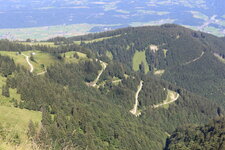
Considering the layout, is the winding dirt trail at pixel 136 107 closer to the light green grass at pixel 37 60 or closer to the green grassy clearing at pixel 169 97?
the green grassy clearing at pixel 169 97

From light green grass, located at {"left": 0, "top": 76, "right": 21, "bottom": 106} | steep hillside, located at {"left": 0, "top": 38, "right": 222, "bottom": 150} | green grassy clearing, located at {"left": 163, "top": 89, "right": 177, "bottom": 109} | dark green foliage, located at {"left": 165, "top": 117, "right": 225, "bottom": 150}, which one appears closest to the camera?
steep hillside, located at {"left": 0, "top": 38, "right": 222, "bottom": 150}

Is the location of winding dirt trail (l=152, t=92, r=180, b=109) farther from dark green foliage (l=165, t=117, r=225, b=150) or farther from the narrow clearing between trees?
dark green foliage (l=165, t=117, r=225, b=150)

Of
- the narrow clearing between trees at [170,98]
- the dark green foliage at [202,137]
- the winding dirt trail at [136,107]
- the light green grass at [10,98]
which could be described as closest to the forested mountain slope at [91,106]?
the light green grass at [10,98]

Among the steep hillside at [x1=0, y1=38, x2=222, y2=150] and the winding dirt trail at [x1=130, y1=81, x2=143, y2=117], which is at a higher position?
the steep hillside at [x1=0, y1=38, x2=222, y2=150]

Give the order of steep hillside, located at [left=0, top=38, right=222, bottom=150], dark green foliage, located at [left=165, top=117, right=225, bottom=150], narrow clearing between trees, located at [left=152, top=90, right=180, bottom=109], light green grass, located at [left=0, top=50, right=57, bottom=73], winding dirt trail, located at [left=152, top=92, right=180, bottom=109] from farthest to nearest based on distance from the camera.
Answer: narrow clearing between trees, located at [left=152, top=90, right=180, bottom=109]
winding dirt trail, located at [left=152, top=92, right=180, bottom=109]
light green grass, located at [left=0, top=50, right=57, bottom=73]
dark green foliage, located at [left=165, top=117, right=225, bottom=150]
steep hillside, located at [left=0, top=38, right=222, bottom=150]

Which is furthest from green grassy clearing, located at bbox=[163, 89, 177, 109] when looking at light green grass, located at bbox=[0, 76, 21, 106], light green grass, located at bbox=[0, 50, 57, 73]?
light green grass, located at bbox=[0, 76, 21, 106]

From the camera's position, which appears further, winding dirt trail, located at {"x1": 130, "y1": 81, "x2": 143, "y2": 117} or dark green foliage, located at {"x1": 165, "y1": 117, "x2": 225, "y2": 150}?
winding dirt trail, located at {"x1": 130, "y1": 81, "x2": 143, "y2": 117}

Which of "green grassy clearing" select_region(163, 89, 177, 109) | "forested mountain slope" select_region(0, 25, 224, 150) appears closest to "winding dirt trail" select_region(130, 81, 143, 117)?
"forested mountain slope" select_region(0, 25, 224, 150)

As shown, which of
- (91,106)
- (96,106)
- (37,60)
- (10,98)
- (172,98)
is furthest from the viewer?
(37,60)

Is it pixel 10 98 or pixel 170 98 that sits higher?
pixel 10 98

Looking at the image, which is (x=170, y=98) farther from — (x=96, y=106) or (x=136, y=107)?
(x=96, y=106)

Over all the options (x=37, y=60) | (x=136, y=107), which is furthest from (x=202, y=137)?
(x=37, y=60)

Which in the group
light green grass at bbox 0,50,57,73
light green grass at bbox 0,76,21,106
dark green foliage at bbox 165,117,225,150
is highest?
light green grass at bbox 0,76,21,106

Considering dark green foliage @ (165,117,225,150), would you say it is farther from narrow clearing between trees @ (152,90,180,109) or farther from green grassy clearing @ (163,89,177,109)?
narrow clearing between trees @ (152,90,180,109)
